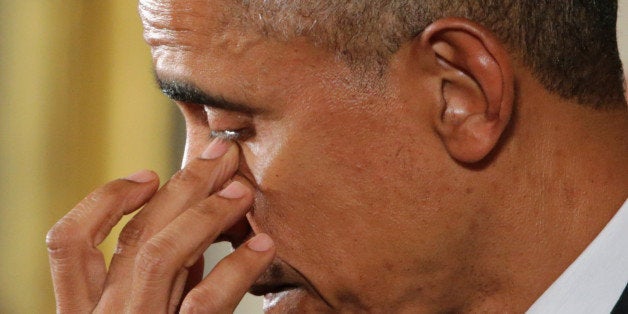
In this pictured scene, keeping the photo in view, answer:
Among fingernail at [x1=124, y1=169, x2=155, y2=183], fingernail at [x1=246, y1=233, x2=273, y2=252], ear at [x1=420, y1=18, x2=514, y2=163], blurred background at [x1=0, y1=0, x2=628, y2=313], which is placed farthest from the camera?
blurred background at [x1=0, y1=0, x2=628, y2=313]

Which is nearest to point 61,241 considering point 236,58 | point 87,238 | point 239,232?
point 87,238

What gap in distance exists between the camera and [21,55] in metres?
3.19

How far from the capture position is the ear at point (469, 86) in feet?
4.25

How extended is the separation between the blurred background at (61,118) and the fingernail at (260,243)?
72.3 inches

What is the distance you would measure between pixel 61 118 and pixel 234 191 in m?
1.95

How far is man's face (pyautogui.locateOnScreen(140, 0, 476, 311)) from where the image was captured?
1340 millimetres

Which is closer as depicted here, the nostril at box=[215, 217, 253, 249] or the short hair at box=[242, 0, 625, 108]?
the short hair at box=[242, 0, 625, 108]

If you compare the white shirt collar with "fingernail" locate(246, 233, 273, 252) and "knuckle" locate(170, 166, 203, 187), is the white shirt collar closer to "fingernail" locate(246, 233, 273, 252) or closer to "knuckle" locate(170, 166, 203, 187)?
"fingernail" locate(246, 233, 273, 252)

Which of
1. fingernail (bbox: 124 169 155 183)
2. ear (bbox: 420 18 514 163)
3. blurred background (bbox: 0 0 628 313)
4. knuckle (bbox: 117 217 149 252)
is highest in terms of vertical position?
ear (bbox: 420 18 514 163)

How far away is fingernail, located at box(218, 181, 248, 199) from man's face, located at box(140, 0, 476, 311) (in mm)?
25

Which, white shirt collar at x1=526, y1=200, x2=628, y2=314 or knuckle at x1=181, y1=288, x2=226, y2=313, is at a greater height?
white shirt collar at x1=526, y1=200, x2=628, y2=314

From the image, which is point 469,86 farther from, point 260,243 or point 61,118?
point 61,118

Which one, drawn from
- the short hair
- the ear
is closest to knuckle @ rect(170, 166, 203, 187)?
the short hair

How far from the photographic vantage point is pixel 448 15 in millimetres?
1307
